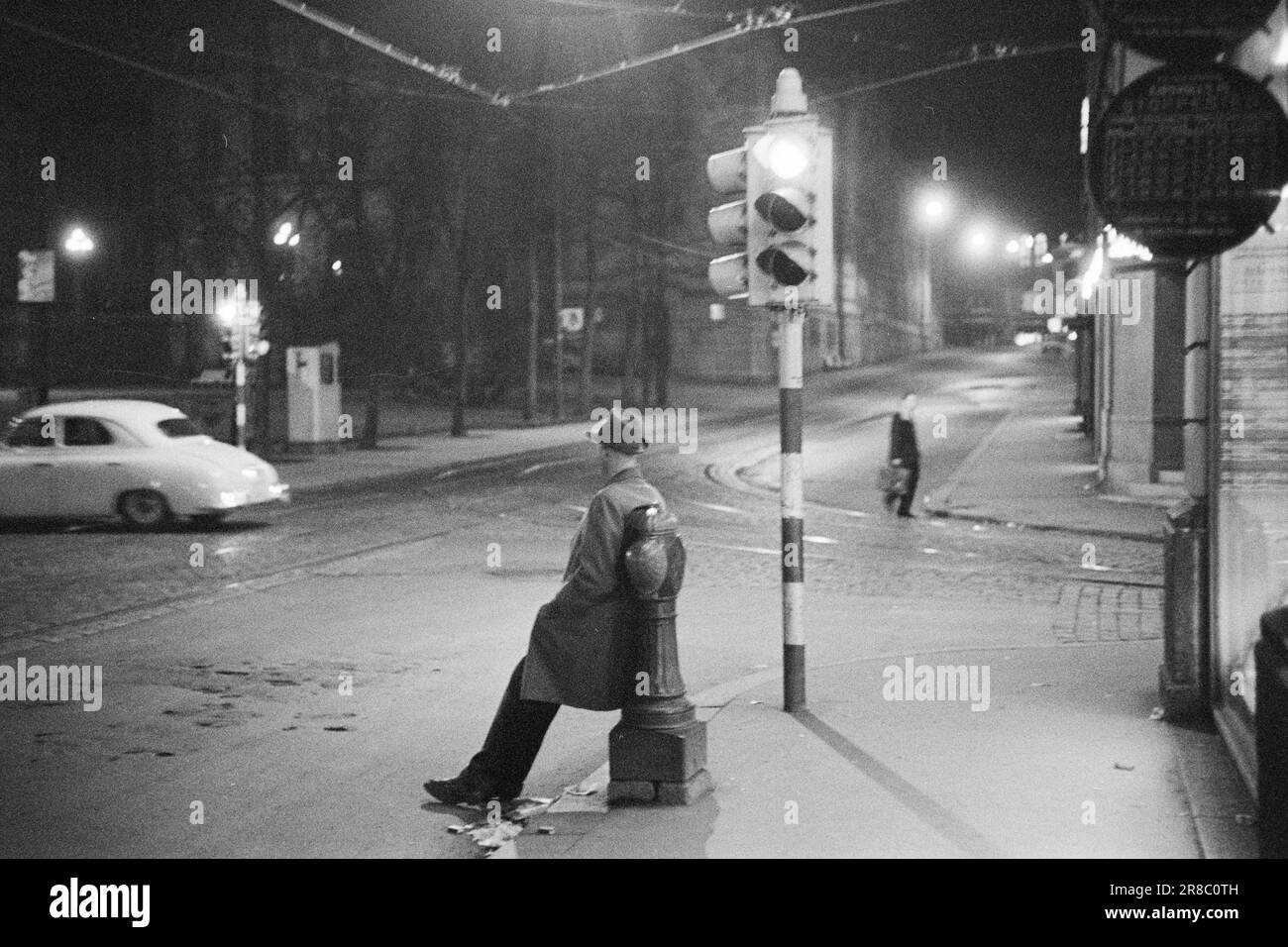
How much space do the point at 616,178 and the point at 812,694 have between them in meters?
48.0

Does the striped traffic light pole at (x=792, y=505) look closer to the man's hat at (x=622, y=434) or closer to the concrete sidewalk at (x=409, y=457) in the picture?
the man's hat at (x=622, y=434)

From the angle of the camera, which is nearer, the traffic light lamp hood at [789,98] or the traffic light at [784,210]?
the traffic light at [784,210]

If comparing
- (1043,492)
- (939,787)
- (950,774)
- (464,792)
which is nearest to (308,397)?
(1043,492)

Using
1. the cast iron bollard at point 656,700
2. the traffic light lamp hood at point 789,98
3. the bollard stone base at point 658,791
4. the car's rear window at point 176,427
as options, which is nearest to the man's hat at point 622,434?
the cast iron bollard at point 656,700

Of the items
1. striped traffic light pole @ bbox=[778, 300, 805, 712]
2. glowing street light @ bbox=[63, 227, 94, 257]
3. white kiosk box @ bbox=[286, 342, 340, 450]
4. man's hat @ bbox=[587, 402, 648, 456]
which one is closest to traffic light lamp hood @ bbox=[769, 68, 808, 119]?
striped traffic light pole @ bbox=[778, 300, 805, 712]

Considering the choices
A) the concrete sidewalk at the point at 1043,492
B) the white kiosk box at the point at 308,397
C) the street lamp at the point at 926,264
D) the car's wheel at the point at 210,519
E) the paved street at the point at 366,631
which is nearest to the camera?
the paved street at the point at 366,631

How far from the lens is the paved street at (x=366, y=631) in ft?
24.6

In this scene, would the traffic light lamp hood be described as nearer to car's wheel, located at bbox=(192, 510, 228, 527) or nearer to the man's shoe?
the man's shoe

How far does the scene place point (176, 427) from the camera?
2073cm

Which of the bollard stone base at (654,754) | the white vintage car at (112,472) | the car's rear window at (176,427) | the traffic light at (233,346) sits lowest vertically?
the bollard stone base at (654,754)

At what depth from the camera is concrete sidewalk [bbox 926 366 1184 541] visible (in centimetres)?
2100

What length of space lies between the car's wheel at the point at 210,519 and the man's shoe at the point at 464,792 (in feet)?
43.3
